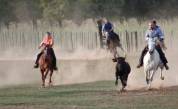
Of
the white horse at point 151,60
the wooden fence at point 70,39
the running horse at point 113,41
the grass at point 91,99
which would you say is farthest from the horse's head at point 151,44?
the wooden fence at point 70,39

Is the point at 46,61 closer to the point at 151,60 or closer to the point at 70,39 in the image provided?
the point at 151,60

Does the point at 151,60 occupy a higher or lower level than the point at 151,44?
lower

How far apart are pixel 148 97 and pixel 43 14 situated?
44.5m

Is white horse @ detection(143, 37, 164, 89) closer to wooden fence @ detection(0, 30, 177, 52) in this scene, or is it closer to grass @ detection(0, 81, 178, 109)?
grass @ detection(0, 81, 178, 109)

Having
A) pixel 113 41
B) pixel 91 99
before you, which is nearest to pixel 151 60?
pixel 91 99

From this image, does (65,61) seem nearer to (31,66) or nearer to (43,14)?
(31,66)

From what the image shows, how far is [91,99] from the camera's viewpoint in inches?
1024

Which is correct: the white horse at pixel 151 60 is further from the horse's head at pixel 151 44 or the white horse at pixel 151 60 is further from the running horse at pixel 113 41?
the running horse at pixel 113 41

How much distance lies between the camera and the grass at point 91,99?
2350 cm

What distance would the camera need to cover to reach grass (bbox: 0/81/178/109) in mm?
23500

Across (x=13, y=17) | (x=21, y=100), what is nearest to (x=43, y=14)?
(x=13, y=17)

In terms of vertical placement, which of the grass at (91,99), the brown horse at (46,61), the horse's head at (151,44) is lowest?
the grass at (91,99)

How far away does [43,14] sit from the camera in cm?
6988

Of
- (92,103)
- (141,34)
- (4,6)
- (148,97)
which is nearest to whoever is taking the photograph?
(92,103)
